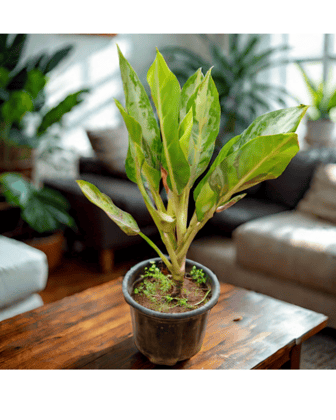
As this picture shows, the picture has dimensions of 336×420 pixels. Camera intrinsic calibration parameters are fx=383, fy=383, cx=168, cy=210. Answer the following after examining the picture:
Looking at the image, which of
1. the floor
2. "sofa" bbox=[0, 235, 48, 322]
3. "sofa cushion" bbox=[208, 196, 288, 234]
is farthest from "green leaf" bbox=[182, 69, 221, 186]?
"sofa cushion" bbox=[208, 196, 288, 234]

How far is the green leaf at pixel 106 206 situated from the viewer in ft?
2.20

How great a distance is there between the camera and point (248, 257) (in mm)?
1861

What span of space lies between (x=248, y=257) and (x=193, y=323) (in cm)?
115

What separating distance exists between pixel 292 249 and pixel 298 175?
727 millimetres

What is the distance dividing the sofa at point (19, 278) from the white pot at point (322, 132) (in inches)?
101

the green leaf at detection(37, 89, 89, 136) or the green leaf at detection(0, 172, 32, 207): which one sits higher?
the green leaf at detection(37, 89, 89, 136)

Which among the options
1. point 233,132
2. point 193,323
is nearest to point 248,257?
point 193,323

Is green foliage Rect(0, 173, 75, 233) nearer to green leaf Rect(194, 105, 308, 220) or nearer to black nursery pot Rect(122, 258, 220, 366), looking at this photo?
Result: black nursery pot Rect(122, 258, 220, 366)

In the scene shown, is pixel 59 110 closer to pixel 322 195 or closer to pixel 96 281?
pixel 96 281

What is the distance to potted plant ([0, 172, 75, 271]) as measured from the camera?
2.08 meters

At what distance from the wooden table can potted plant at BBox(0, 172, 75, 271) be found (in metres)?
1.11

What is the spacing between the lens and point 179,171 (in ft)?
2.31

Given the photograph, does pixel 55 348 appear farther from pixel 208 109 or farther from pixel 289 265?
pixel 289 265

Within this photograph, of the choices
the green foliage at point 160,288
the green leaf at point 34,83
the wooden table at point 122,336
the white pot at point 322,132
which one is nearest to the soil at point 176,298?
the green foliage at point 160,288
